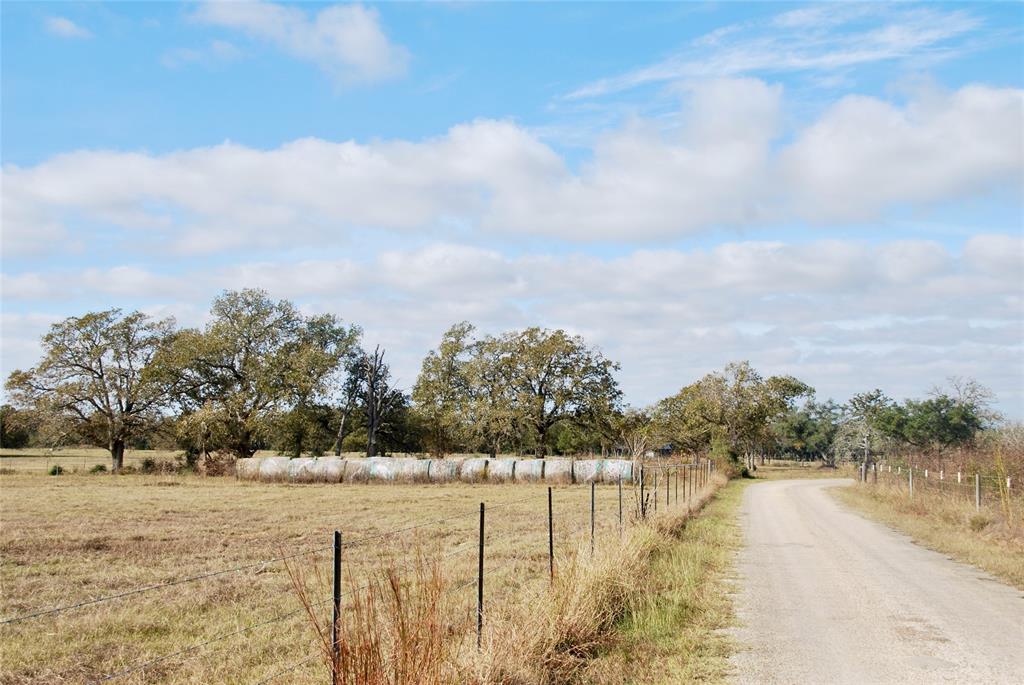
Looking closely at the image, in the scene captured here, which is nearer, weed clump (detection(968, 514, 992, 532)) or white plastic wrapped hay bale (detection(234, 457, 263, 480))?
weed clump (detection(968, 514, 992, 532))

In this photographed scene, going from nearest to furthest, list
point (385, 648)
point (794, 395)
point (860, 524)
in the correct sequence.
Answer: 1. point (385, 648)
2. point (860, 524)
3. point (794, 395)

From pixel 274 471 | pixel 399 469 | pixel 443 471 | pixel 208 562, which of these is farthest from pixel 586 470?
pixel 208 562

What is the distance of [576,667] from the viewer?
7367mm

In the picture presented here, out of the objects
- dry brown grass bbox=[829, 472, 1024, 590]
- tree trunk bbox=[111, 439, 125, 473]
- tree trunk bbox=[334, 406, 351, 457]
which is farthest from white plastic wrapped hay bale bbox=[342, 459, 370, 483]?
dry brown grass bbox=[829, 472, 1024, 590]

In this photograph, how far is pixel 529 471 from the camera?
40.0 metres

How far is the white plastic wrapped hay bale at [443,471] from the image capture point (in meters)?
39.7

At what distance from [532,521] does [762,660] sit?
40.3ft

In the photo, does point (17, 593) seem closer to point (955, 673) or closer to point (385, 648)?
point (385, 648)

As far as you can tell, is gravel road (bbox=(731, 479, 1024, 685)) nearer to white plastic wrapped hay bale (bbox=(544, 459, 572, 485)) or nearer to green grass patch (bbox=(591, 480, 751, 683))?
green grass patch (bbox=(591, 480, 751, 683))

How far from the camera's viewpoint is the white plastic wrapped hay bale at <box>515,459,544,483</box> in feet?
130

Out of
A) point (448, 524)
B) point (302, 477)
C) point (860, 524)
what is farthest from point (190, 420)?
point (860, 524)

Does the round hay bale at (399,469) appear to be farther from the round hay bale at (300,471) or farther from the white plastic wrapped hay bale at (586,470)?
the white plastic wrapped hay bale at (586,470)

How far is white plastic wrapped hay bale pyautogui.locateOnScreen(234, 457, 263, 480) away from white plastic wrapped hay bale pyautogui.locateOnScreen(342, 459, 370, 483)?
524 cm

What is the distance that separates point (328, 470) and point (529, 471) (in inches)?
392
